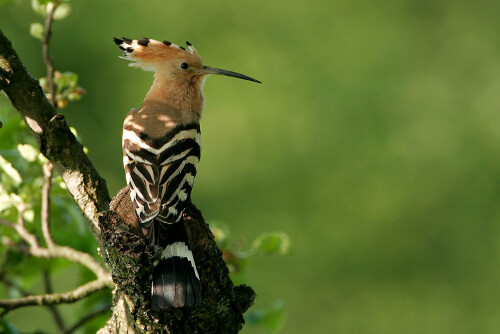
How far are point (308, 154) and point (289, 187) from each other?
318mm

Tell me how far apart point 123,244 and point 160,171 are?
1.43 feet

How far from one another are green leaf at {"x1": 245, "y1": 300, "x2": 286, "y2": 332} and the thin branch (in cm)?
41

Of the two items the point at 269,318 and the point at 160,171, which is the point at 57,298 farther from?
the point at 269,318

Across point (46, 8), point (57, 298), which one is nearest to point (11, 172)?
point (57, 298)

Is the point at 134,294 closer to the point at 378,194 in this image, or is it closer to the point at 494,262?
the point at 378,194

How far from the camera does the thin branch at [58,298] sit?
1.80 metres

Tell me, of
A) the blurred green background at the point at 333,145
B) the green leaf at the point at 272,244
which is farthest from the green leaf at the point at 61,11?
the blurred green background at the point at 333,145

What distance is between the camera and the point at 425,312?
19.6ft

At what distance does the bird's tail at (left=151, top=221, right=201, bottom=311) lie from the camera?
4.91 feet

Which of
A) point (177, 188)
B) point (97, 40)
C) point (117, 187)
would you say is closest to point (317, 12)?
point (97, 40)

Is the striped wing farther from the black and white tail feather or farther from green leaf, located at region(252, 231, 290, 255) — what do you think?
green leaf, located at region(252, 231, 290, 255)

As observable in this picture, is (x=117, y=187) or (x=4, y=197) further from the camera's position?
(x=117, y=187)

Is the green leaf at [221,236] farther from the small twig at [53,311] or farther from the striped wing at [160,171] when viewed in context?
the small twig at [53,311]

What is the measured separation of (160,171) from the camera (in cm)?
192
